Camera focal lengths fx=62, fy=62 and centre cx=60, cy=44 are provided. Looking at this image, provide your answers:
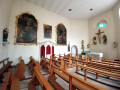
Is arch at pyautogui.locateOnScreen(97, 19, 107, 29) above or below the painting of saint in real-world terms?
above

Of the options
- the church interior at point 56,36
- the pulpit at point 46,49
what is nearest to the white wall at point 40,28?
the church interior at point 56,36

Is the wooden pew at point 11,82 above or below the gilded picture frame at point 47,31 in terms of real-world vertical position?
below

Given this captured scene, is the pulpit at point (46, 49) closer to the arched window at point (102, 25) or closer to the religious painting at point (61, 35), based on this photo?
the religious painting at point (61, 35)

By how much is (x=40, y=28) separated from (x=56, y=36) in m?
2.17

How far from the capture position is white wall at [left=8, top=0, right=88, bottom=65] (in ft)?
17.0

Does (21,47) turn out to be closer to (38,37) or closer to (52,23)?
(38,37)

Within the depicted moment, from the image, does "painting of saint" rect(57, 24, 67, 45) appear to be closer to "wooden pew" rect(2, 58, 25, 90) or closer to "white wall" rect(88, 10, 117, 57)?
"white wall" rect(88, 10, 117, 57)

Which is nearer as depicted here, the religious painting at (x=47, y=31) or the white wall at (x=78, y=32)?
the religious painting at (x=47, y=31)

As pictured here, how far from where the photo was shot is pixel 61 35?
8.46 meters

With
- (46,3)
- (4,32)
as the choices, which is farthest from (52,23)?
(4,32)

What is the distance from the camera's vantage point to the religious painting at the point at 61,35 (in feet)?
26.8

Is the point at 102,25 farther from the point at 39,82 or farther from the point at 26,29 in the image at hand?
the point at 39,82

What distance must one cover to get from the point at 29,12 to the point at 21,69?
17.9ft

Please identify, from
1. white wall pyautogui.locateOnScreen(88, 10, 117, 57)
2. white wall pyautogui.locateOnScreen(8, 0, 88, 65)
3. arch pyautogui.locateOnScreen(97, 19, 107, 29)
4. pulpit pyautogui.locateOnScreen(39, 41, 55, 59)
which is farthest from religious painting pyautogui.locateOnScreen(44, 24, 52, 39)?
arch pyautogui.locateOnScreen(97, 19, 107, 29)
